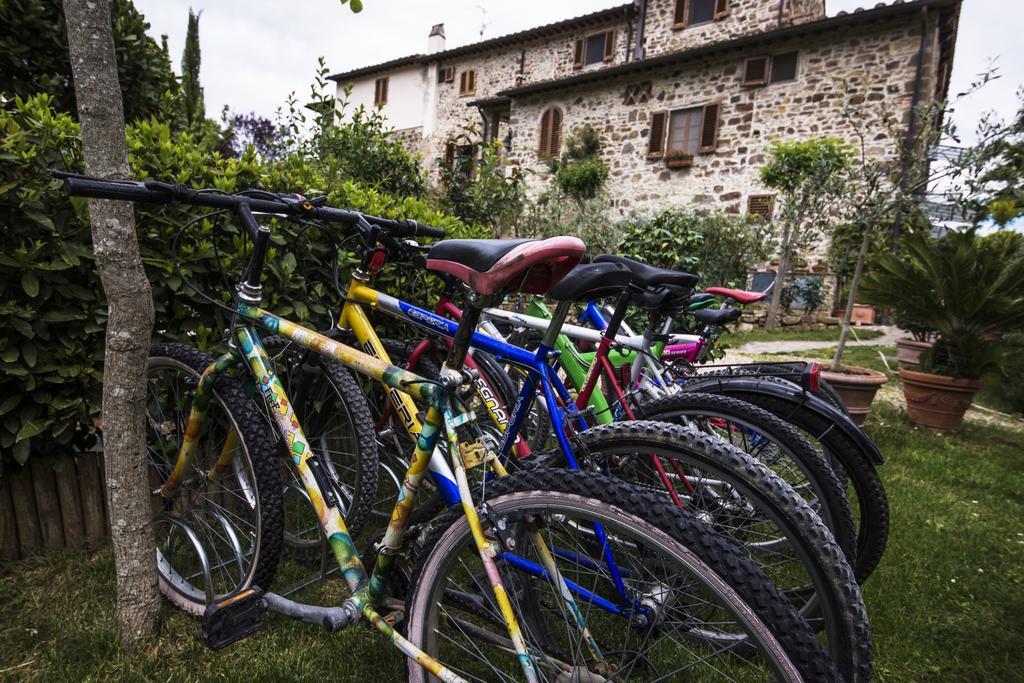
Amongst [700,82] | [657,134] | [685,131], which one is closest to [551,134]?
[657,134]

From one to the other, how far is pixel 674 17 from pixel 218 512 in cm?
1598

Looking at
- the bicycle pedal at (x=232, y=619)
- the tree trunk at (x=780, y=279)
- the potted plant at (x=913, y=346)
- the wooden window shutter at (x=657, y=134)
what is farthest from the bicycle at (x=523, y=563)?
the wooden window shutter at (x=657, y=134)

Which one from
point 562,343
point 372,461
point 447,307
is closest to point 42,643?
point 372,461

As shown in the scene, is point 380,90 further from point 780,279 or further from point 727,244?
point 780,279

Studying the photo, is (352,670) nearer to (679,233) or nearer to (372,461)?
(372,461)

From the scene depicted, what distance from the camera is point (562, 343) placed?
259cm

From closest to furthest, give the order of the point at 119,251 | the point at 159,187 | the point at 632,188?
the point at 159,187, the point at 119,251, the point at 632,188

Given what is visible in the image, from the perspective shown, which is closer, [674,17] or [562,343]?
[562,343]

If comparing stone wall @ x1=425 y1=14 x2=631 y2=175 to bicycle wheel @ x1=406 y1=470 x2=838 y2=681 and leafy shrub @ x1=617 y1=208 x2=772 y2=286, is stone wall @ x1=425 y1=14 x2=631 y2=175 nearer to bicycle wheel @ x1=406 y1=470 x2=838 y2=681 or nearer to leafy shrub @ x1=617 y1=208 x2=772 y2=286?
leafy shrub @ x1=617 y1=208 x2=772 y2=286

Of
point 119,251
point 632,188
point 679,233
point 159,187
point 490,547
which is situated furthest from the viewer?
point 632,188

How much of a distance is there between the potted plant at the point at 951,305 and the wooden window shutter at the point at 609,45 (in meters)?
12.5

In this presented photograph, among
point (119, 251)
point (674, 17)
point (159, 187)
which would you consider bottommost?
point (119, 251)

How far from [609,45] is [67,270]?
53.6ft

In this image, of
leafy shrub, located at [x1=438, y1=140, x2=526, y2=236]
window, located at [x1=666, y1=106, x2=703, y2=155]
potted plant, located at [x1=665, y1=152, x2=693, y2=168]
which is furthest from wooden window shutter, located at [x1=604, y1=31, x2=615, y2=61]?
leafy shrub, located at [x1=438, y1=140, x2=526, y2=236]
